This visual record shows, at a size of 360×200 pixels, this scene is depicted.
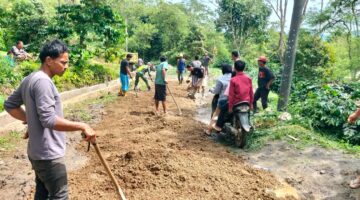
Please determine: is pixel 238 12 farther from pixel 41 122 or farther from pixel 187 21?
pixel 41 122

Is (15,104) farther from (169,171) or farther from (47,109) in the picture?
(169,171)

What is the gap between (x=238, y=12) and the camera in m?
35.6

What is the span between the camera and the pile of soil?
185 inches

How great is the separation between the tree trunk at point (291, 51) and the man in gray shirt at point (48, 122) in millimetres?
6901

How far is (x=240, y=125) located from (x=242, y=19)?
31.2 meters

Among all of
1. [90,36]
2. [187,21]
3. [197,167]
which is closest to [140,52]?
[187,21]

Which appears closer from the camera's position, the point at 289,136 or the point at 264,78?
the point at 289,136

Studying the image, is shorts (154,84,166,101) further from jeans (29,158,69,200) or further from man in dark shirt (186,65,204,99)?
jeans (29,158,69,200)

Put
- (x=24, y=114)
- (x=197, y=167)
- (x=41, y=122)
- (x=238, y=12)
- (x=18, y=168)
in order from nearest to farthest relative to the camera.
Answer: (x=41, y=122), (x=24, y=114), (x=197, y=167), (x=18, y=168), (x=238, y=12)

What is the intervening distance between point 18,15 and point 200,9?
77.1 feet

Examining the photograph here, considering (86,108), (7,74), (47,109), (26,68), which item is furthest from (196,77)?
(47,109)

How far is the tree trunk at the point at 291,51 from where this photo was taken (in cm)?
857

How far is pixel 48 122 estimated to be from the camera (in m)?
2.80

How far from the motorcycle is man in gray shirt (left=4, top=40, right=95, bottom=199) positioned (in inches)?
157
